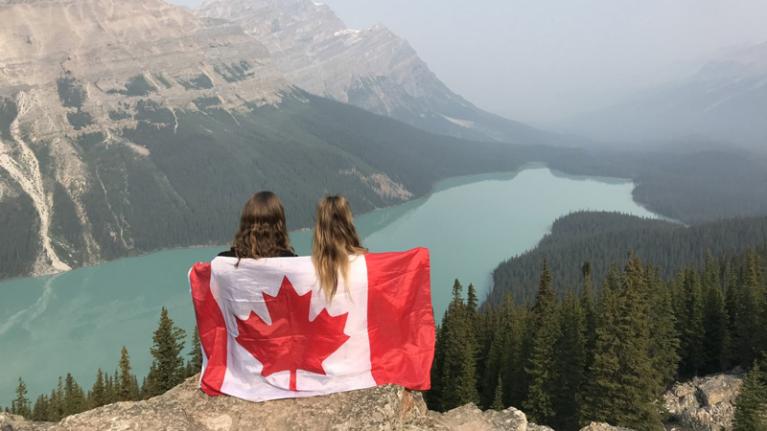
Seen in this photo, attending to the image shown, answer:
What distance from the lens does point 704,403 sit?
1170 inches

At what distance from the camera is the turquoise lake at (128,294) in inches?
2916

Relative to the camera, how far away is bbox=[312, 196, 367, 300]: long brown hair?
698 cm

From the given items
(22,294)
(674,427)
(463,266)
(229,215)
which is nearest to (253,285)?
(674,427)

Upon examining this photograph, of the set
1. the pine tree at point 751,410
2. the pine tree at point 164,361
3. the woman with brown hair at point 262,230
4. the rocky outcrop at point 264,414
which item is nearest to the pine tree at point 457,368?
the pine tree at point 751,410

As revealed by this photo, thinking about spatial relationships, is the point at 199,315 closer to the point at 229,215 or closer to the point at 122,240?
the point at 122,240

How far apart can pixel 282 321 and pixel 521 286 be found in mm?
90534

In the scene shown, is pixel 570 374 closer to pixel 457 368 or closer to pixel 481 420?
pixel 457 368

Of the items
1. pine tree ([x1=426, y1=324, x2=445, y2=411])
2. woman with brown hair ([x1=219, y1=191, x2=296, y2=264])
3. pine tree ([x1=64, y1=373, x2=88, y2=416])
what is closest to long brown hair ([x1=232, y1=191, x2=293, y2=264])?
woman with brown hair ([x1=219, y1=191, x2=296, y2=264])

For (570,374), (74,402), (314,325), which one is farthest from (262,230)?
(74,402)

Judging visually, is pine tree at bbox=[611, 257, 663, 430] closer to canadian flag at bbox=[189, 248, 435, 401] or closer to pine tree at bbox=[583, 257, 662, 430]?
pine tree at bbox=[583, 257, 662, 430]

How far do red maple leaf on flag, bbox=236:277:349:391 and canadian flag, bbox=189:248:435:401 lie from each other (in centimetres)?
1

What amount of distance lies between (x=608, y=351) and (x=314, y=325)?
63.2 ft

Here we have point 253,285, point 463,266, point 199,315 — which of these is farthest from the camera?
point 463,266

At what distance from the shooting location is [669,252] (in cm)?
10962
